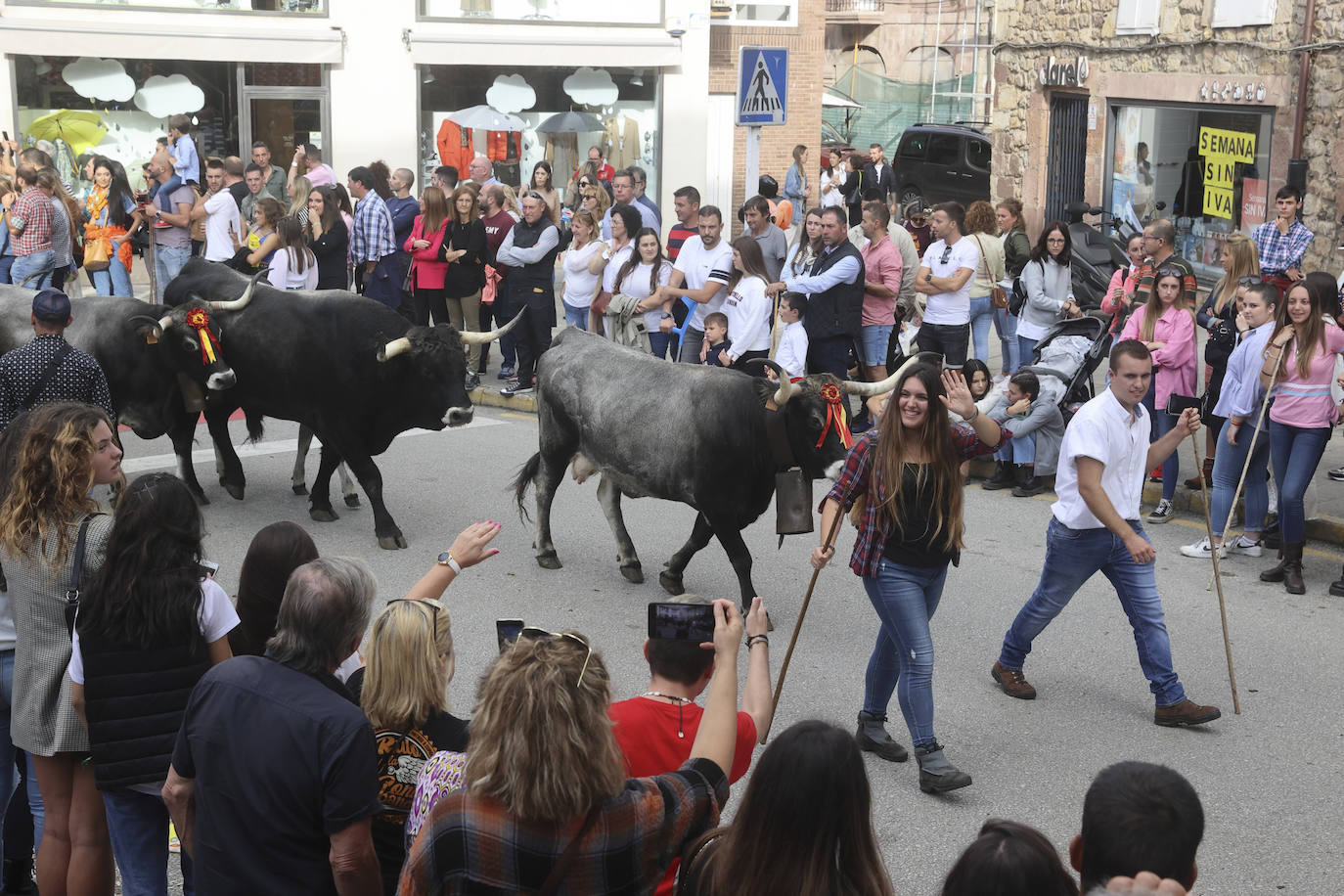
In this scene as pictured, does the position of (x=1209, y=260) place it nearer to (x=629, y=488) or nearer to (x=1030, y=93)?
(x=1030, y=93)

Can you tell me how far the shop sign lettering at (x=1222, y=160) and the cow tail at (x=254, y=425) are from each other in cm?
1267

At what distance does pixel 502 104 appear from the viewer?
76.5 feet

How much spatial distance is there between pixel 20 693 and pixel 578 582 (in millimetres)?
4631

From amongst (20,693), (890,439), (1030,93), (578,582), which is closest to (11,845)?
(20,693)

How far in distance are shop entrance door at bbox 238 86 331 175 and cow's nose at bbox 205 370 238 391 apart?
42.7 feet

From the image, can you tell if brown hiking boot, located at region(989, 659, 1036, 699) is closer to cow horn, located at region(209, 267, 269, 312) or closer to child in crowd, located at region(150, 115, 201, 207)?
cow horn, located at region(209, 267, 269, 312)

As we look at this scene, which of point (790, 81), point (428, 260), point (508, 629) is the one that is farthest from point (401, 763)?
point (790, 81)

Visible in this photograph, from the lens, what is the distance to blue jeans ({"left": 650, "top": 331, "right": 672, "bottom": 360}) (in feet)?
39.8

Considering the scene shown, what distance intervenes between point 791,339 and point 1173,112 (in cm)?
1034

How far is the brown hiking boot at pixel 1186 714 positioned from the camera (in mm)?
6426

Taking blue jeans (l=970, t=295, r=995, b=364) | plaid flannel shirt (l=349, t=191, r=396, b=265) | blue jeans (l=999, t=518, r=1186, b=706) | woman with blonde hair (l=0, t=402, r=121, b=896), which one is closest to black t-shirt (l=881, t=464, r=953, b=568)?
blue jeans (l=999, t=518, r=1186, b=706)

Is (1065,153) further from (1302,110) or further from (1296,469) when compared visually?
(1296,469)

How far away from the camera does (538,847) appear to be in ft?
9.55

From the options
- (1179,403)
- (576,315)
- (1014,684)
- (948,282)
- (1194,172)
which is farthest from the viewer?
(1194,172)
